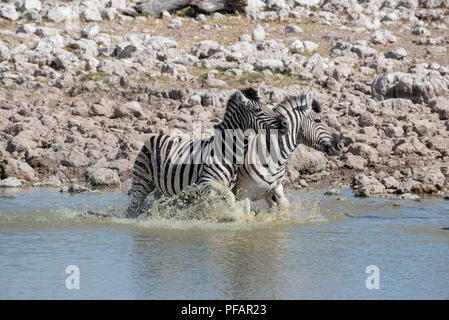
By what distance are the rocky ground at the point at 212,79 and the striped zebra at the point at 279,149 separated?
250 centimetres

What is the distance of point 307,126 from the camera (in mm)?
11156

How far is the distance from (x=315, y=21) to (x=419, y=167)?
11.0 m

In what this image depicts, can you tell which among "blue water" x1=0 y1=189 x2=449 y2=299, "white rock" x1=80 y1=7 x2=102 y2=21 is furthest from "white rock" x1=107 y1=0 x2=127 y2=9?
"blue water" x1=0 y1=189 x2=449 y2=299

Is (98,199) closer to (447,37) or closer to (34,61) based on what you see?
(34,61)

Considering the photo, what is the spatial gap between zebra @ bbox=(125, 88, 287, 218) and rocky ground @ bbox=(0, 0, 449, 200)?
2.93m

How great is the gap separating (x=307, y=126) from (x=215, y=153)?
4.01 feet

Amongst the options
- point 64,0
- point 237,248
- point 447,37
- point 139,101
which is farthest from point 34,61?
point 237,248

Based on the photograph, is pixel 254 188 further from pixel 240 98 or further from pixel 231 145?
pixel 240 98

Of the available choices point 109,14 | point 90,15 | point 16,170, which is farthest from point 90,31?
point 16,170

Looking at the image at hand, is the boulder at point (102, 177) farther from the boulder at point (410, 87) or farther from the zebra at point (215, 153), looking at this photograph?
the boulder at point (410, 87)

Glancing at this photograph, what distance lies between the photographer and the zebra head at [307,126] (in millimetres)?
11109

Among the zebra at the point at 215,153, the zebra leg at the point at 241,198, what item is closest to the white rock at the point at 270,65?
the zebra at the point at 215,153

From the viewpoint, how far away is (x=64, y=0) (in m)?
26.1

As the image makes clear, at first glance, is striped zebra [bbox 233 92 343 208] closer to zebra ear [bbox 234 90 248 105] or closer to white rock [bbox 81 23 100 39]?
zebra ear [bbox 234 90 248 105]
